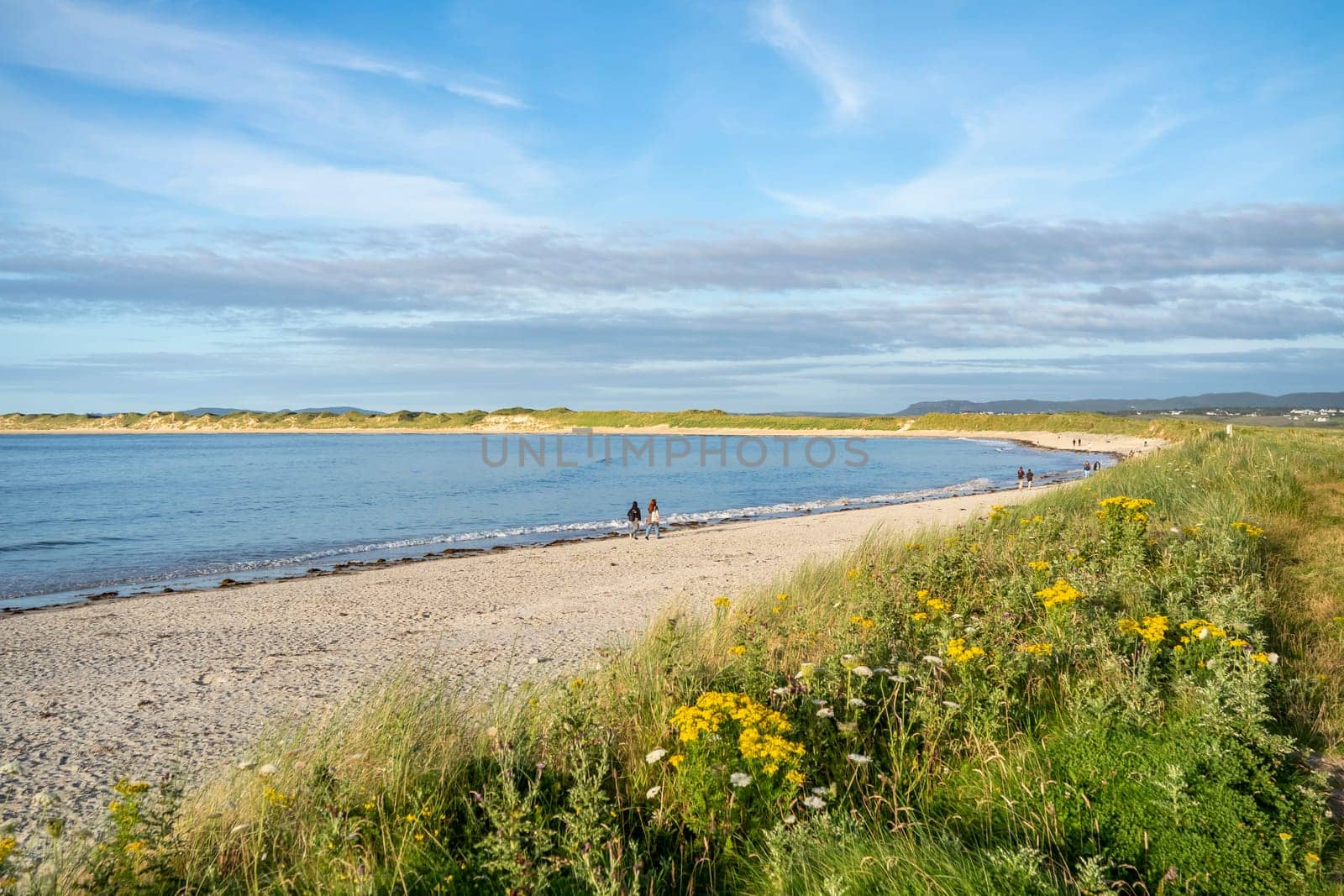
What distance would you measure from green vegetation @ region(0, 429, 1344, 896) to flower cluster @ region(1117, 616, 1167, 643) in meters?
0.02

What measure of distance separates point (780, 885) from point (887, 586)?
16.8 ft

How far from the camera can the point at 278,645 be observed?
12312 mm

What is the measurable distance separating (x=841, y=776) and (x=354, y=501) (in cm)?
3886

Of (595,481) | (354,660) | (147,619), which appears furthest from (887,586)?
(595,481)

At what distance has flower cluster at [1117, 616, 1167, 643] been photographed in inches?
180

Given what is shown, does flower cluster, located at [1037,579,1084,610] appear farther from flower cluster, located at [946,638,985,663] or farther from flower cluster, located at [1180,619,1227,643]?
flower cluster, located at [946,638,985,663]

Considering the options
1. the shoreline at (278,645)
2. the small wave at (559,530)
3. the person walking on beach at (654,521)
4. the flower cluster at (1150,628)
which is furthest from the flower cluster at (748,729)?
the small wave at (559,530)

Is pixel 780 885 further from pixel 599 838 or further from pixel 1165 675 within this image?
pixel 1165 675

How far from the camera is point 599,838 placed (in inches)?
131

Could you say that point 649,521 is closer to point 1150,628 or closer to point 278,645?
point 278,645

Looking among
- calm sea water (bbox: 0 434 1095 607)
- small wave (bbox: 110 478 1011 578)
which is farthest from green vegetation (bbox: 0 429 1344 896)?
calm sea water (bbox: 0 434 1095 607)

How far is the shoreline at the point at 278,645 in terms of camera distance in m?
Answer: 7.87

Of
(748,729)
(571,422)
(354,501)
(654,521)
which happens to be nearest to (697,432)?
(571,422)

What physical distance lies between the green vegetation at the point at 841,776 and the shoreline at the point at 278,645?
3.82ft
